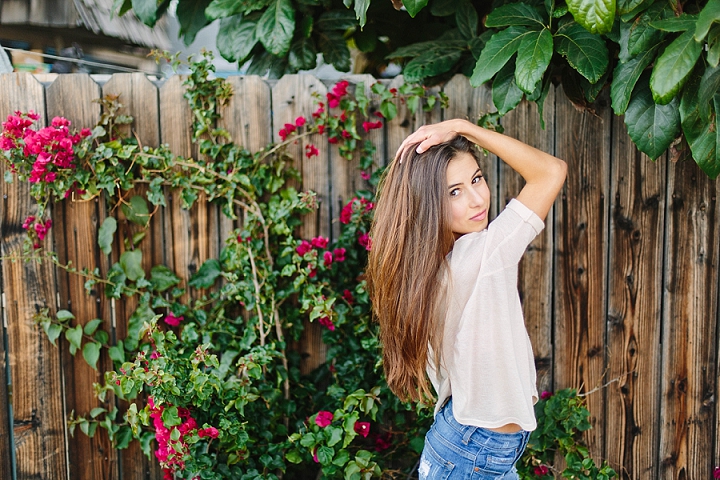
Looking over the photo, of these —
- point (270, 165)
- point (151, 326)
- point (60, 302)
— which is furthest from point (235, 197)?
point (60, 302)

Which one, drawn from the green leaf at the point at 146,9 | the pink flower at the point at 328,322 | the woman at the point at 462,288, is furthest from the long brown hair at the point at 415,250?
the green leaf at the point at 146,9

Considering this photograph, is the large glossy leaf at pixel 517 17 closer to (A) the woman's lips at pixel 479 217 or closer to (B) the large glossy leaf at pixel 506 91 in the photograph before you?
(B) the large glossy leaf at pixel 506 91

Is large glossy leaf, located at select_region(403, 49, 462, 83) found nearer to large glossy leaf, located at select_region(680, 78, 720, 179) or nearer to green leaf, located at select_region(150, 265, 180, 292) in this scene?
large glossy leaf, located at select_region(680, 78, 720, 179)

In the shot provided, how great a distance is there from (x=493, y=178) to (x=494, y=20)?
611mm

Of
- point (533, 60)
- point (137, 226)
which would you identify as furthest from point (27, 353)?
point (533, 60)

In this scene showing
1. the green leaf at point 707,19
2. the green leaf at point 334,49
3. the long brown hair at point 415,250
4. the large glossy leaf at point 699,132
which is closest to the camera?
the green leaf at point 707,19

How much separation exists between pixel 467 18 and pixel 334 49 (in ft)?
1.91

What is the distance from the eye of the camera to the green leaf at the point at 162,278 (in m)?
2.38

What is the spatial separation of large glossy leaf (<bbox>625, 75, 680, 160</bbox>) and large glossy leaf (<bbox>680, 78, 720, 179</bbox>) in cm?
7

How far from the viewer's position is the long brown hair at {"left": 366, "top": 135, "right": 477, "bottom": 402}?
1.61 meters

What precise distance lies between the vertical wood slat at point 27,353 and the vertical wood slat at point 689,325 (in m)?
2.36

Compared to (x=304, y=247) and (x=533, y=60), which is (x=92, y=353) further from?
(x=533, y=60)

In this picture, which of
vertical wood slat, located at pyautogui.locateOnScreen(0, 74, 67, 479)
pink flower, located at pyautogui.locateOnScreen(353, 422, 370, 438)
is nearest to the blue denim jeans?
pink flower, located at pyautogui.locateOnScreen(353, 422, 370, 438)

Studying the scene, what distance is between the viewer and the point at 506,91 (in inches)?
79.2
